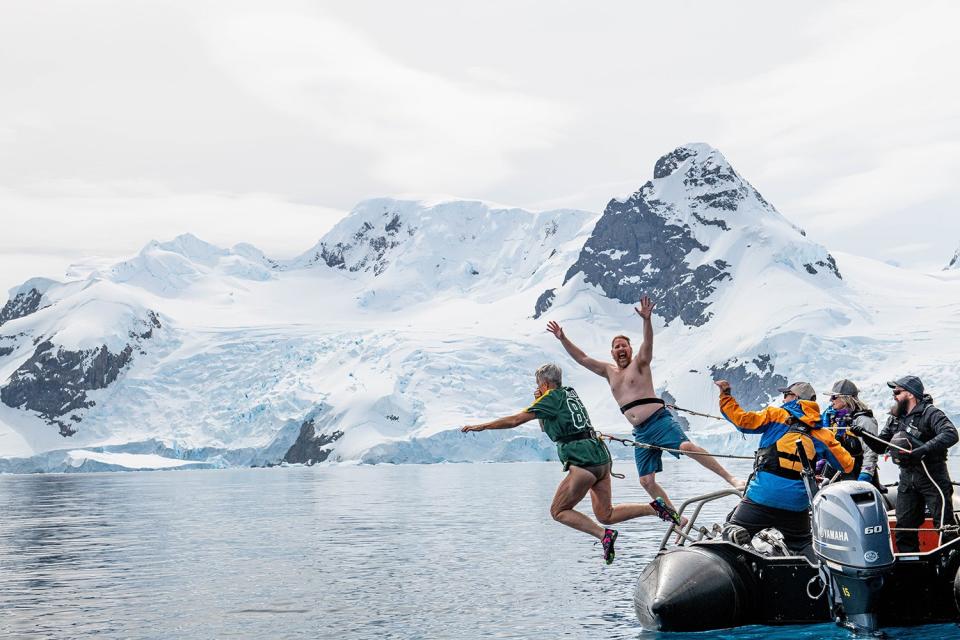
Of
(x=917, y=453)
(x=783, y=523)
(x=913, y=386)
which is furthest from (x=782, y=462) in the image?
(x=913, y=386)

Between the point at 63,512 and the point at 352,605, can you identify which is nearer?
the point at 352,605

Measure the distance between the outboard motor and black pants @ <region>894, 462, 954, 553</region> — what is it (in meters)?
1.92

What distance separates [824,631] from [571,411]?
347cm

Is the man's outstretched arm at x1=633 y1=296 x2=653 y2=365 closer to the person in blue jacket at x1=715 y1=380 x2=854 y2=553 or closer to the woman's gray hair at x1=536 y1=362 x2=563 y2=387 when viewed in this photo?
the woman's gray hair at x1=536 y1=362 x2=563 y2=387

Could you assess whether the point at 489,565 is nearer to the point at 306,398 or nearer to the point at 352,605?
the point at 352,605

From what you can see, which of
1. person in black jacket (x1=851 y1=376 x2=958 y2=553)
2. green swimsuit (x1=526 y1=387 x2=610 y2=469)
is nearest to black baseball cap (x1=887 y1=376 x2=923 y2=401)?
person in black jacket (x1=851 y1=376 x2=958 y2=553)

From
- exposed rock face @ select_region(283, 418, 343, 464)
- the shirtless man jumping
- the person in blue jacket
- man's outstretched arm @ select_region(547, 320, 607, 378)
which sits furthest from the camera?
exposed rock face @ select_region(283, 418, 343, 464)

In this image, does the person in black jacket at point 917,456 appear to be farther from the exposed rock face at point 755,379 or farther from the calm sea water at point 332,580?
the exposed rock face at point 755,379

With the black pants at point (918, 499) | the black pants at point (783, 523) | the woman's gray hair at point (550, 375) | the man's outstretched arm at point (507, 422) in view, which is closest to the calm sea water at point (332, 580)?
the black pants at point (783, 523)

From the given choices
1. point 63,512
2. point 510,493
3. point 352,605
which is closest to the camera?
point 352,605

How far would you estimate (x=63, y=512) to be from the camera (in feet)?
129

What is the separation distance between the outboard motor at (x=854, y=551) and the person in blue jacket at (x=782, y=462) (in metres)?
0.61

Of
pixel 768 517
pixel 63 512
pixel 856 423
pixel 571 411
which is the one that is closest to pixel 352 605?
pixel 571 411

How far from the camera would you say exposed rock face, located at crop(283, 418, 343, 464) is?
509 ft
